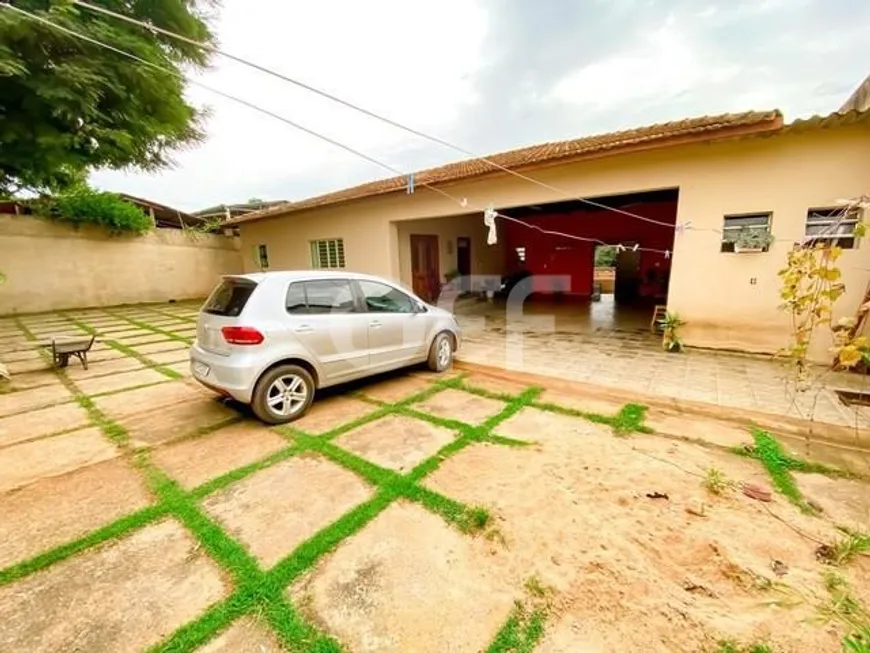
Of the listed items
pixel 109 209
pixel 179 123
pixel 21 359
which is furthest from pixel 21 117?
pixel 109 209

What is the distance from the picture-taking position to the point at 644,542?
2102 millimetres

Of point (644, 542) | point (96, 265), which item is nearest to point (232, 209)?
point (96, 265)

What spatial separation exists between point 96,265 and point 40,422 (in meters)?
12.3

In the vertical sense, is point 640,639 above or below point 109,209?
below

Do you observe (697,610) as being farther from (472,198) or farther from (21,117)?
(21,117)

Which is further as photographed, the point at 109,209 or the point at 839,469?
the point at 109,209

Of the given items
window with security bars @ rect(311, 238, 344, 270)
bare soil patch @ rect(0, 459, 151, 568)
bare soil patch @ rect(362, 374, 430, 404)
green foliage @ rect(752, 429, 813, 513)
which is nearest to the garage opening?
window with security bars @ rect(311, 238, 344, 270)

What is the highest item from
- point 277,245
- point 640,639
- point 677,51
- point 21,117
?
point 677,51

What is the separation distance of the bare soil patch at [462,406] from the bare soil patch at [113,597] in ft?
7.75

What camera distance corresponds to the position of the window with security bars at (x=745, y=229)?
5266 millimetres

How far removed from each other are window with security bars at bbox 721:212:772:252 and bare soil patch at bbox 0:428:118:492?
8.13 meters

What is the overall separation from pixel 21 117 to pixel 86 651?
750 cm

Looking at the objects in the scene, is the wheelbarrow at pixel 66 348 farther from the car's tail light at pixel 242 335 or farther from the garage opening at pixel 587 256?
the garage opening at pixel 587 256

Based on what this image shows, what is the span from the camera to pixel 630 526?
2.23m
